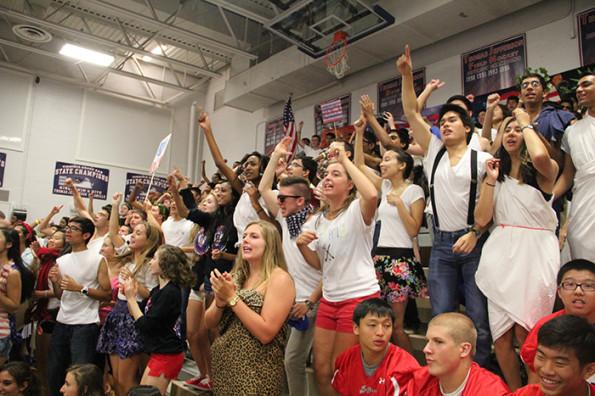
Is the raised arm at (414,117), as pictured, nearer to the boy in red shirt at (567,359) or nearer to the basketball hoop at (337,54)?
the boy in red shirt at (567,359)

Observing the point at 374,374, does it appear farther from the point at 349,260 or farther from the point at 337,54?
the point at 337,54

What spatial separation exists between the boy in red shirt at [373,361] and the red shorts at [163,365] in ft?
3.74

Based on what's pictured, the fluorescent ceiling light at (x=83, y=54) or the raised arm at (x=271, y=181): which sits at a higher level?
the fluorescent ceiling light at (x=83, y=54)

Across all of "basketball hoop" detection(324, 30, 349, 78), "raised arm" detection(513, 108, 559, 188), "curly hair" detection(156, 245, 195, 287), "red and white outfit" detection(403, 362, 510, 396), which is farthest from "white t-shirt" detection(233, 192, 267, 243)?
"basketball hoop" detection(324, 30, 349, 78)

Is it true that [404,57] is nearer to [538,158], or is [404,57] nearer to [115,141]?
[538,158]

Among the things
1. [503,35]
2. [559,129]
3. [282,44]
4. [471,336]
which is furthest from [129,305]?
[282,44]

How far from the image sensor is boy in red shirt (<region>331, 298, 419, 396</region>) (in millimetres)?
2188

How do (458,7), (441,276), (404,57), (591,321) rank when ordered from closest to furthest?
1. (591,321)
2. (441,276)
3. (404,57)
4. (458,7)

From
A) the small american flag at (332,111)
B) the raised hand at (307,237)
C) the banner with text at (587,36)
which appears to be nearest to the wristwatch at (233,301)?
the raised hand at (307,237)

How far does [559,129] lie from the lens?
2.68 meters

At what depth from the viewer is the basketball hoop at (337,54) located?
24.2 feet

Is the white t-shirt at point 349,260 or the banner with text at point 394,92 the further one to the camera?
the banner with text at point 394,92

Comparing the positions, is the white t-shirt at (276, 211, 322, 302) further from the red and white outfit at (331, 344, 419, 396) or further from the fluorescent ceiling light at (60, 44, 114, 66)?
the fluorescent ceiling light at (60, 44, 114, 66)

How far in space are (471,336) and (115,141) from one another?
11.8m
